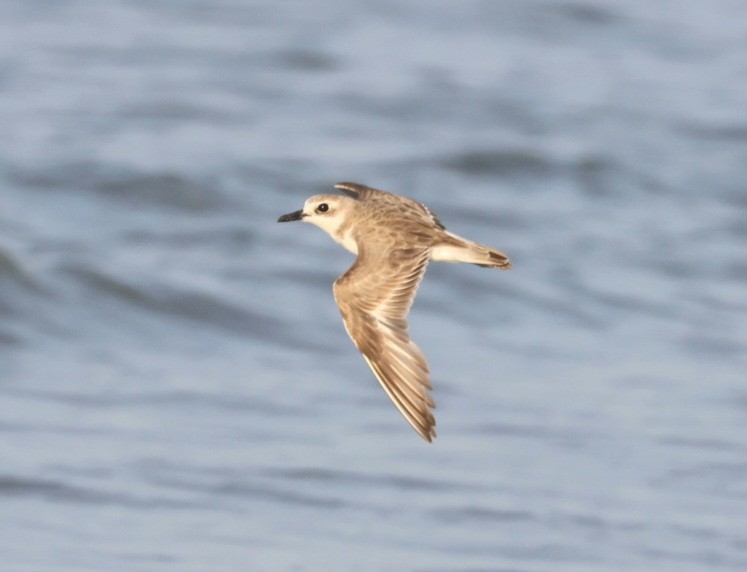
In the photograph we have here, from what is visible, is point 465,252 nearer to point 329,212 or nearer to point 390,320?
point 390,320

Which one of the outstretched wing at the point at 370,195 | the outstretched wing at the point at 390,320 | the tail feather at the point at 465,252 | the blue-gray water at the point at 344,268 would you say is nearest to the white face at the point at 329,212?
the outstretched wing at the point at 370,195

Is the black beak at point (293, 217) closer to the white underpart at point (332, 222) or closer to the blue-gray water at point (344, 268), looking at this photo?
the white underpart at point (332, 222)

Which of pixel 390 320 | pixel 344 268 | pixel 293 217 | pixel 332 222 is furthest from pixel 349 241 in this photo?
pixel 344 268

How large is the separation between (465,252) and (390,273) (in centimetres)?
38

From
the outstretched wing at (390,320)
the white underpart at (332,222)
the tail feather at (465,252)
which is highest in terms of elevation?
the white underpart at (332,222)

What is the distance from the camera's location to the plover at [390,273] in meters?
5.78

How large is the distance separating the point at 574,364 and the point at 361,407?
2073mm

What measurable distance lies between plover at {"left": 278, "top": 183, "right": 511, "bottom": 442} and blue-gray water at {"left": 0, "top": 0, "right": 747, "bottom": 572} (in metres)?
2.51

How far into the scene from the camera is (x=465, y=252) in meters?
6.47

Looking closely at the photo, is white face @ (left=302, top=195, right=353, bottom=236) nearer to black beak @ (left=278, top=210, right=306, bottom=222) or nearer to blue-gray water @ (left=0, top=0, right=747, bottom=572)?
black beak @ (left=278, top=210, right=306, bottom=222)

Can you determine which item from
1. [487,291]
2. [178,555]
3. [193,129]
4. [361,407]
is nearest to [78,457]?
[178,555]

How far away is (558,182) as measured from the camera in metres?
17.3

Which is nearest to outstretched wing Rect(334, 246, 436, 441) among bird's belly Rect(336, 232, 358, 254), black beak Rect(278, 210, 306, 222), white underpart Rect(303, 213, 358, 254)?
bird's belly Rect(336, 232, 358, 254)

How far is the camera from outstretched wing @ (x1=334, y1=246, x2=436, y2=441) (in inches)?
225
